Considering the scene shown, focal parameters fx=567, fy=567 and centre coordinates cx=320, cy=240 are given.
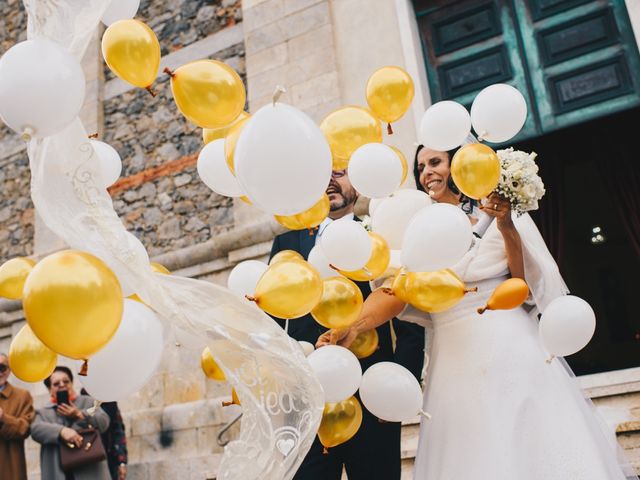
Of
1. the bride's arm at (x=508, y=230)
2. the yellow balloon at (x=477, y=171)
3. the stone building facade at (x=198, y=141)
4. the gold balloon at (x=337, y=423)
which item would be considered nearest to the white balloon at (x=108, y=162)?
the gold balloon at (x=337, y=423)

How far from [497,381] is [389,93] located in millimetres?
1128

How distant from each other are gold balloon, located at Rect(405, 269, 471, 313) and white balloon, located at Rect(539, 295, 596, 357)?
0.32m

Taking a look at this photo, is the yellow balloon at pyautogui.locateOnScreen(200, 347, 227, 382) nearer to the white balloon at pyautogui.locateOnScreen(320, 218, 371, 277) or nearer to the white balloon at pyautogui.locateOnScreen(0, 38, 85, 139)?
the white balloon at pyautogui.locateOnScreen(320, 218, 371, 277)

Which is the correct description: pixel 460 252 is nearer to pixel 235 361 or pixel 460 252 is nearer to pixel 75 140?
pixel 235 361

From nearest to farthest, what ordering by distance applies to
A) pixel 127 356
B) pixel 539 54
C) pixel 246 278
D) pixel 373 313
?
pixel 127 356 → pixel 373 313 → pixel 246 278 → pixel 539 54

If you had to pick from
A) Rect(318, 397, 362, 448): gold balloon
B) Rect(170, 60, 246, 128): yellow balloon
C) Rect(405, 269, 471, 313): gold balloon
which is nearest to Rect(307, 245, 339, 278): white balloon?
Rect(405, 269, 471, 313): gold balloon

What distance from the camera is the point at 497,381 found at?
2.00 metres

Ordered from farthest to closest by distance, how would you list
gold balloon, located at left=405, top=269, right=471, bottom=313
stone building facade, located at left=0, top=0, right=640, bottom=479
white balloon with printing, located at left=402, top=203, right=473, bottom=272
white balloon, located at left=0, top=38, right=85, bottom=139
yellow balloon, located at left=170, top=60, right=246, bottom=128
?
stone building facade, located at left=0, top=0, right=640, bottom=479 → gold balloon, located at left=405, top=269, right=471, bottom=313 → white balloon with printing, located at left=402, top=203, right=473, bottom=272 → yellow balloon, located at left=170, top=60, right=246, bottom=128 → white balloon, located at left=0, top=38, right=85, bottom=139

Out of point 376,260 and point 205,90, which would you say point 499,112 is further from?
point 205,90

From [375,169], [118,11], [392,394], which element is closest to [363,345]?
[392,394]

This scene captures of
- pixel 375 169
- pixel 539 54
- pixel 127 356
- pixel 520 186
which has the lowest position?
pixel 127 356

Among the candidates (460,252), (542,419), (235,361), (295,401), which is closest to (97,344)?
(235,361)

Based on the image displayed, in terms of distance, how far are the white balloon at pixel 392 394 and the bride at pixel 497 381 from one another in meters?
0.19

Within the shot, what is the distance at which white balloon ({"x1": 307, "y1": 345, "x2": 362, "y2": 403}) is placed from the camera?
1784mm
